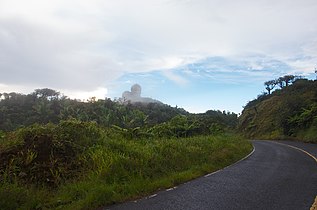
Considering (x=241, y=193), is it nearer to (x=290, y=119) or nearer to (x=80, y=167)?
(x=80, y=167)

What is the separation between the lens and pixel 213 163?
13.6 m

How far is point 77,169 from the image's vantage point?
936 cm

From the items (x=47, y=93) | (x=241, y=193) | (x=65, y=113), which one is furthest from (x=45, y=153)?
(x=47, y=93)

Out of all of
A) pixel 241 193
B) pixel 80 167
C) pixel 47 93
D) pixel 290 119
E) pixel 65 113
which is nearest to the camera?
pixel 241 193

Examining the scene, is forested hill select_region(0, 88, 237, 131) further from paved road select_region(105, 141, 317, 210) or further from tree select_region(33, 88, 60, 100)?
paved road select_region(105, 141, 317, 210)

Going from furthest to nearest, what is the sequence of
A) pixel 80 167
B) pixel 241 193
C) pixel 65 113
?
pixel 65 113 < pixel 80 167 < pixel 241 193

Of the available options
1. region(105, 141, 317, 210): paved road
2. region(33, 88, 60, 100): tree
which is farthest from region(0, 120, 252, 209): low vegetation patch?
region(33, 88, 60, 100): tree

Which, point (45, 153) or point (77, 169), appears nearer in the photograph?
point (77, 169)

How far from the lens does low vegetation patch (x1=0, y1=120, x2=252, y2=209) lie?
6.95m

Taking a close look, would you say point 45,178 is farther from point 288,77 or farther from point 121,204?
point 288,77

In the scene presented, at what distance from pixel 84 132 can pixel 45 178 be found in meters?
3.47

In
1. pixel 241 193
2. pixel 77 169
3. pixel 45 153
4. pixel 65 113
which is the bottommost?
pixel 241 193

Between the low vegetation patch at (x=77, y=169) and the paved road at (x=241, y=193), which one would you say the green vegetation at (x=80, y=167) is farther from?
the paved road at (x=241, y=193)

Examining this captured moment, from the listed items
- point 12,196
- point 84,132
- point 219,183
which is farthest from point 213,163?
point 12,196
